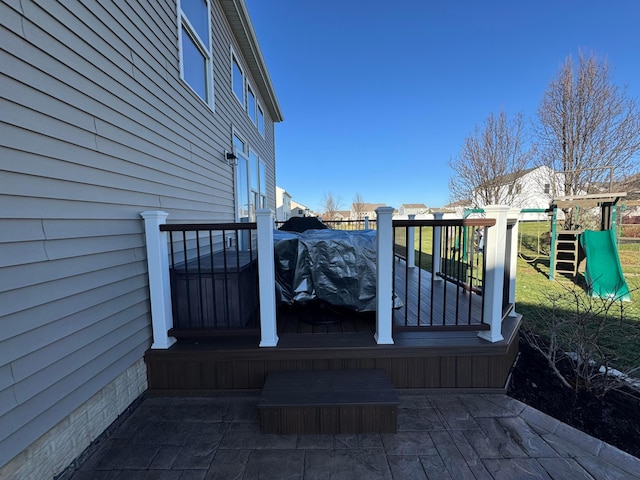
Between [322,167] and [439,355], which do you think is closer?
[439,355]

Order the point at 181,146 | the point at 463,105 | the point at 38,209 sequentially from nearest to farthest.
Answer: the point at 38,209
the point at 181,146
the point at 463,105

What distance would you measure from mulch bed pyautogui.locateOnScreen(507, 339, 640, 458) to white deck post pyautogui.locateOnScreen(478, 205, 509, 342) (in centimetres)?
48

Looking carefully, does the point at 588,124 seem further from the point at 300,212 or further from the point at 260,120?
the point at 300,212

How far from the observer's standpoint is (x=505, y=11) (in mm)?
6441

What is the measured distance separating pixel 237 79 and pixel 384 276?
5.01 metres

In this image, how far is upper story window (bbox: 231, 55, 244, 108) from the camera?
497 cm

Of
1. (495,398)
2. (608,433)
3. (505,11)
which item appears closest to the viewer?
(608,433)

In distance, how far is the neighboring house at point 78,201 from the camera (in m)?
1.29

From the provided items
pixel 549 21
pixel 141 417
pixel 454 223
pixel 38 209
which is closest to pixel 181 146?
pixel 38 209

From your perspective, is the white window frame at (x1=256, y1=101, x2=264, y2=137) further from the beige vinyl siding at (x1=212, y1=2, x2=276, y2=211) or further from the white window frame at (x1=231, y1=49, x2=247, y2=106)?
the white window frame at (x1=231, y1=49, x2=247, y2=106)

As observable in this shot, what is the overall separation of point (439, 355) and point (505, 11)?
8251 millimetres

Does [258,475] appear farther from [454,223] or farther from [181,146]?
[181,146]

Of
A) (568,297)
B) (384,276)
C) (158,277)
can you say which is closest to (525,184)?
(568,297)

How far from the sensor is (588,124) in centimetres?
797
